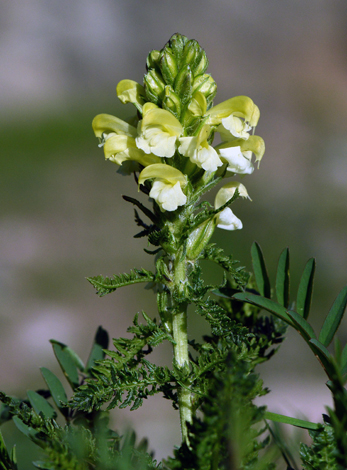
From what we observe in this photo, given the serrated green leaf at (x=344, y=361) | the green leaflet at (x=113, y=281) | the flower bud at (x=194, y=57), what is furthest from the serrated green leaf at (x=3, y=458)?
the flower bud at (x=194, y=57)

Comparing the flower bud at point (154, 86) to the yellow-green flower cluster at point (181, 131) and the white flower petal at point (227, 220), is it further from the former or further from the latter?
the white flower petal at point (227, 220)

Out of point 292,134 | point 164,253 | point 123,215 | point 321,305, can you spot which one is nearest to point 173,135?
point 164,253

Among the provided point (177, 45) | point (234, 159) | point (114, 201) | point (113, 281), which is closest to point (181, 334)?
point (113, 281)

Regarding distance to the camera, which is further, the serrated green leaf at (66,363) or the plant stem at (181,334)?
the serrated green leaf at (66,363)

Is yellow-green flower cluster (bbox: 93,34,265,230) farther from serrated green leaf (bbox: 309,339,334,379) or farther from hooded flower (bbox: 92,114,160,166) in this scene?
serrated green leaf (bbox: 309,339,334,379)

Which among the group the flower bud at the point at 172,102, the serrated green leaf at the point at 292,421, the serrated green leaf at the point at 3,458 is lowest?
the serrated green leaf at the point at 3,458

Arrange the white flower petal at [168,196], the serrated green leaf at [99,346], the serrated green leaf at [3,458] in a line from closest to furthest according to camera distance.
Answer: the serrated green leaf at [3,458] < the white flower petal at [168,196] < the serrated green leaf at [99,346]

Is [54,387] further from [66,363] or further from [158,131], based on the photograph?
[158,131]
